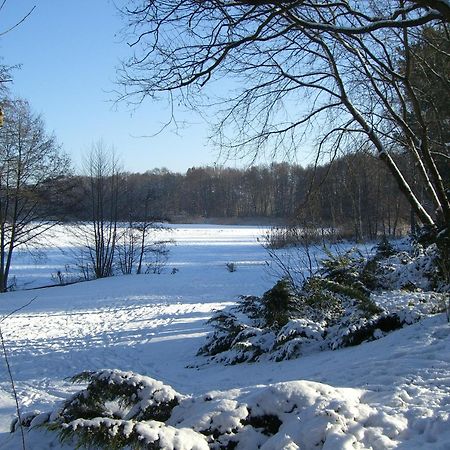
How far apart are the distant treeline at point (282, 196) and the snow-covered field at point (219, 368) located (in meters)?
4.21

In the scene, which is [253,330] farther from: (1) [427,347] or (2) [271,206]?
(2) [271,206]

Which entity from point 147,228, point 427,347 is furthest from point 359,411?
point 147,228

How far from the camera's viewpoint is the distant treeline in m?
11.2

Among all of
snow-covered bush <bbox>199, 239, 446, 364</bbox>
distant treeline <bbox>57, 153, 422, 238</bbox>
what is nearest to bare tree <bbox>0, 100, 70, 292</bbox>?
distant treeline <bbox>57, 153, 422, 238</bbox>

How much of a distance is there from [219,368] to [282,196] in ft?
219

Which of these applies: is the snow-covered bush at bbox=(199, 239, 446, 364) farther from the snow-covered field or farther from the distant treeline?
A: the distant treeline

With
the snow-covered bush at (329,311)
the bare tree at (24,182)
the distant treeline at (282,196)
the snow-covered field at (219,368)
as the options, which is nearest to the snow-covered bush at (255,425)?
the snow-covered field at (219,368)

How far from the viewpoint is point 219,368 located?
750cm

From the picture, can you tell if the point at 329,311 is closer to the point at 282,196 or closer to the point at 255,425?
the point at 255,425

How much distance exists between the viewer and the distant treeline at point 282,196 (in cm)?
1119

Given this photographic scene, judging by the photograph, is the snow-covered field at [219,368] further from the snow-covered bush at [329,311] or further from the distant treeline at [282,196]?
the distant treeline at [282,196]

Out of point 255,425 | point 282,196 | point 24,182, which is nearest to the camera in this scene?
point 255,425

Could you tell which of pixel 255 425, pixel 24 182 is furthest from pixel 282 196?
pixel 255 425

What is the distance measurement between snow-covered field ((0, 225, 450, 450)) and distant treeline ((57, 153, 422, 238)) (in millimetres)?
4213
